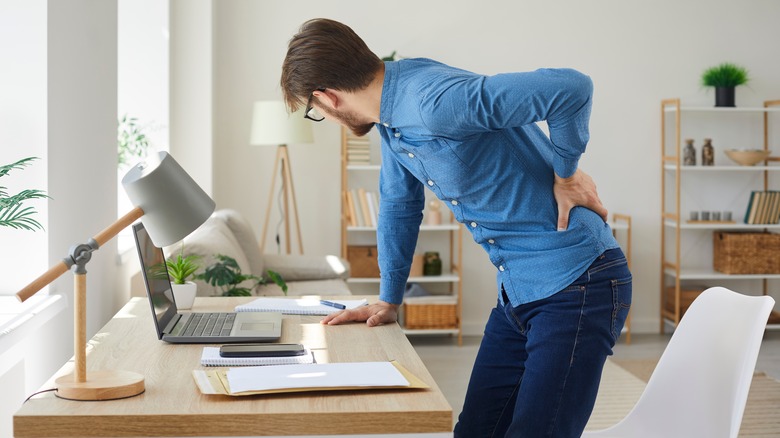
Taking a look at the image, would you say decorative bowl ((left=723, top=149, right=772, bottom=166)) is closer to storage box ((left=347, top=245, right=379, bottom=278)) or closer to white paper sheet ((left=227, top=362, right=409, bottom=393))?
storage box ((left=347, top=245, right=379, bottom=278))

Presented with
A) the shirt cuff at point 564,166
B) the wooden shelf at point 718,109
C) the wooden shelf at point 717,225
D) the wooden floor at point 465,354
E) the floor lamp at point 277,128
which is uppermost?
the wooden shelf at point 718,109

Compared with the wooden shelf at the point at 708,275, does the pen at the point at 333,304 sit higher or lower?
higher

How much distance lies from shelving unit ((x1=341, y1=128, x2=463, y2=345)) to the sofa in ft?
1.16

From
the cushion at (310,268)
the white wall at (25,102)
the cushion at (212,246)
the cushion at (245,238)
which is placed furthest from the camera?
the cushion at (310,268)

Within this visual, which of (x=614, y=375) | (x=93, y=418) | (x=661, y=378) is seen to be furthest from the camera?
(x=614, y=375)

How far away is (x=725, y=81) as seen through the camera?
5.71 metres

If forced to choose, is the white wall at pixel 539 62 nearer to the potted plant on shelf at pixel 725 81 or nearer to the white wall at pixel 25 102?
the potted plant on shelf at pixel 725 81

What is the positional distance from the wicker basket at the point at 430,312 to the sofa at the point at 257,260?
557mm

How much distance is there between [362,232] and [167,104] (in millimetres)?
1569

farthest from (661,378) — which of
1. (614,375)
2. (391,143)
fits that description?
(614,375)

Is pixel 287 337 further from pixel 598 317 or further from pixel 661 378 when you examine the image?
Answer: pixel 661 378

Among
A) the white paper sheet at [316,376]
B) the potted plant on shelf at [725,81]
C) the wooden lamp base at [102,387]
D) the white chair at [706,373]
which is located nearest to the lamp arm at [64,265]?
the wooden lamp base at [102,387]

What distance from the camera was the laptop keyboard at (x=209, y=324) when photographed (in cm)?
191

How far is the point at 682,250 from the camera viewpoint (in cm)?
606
